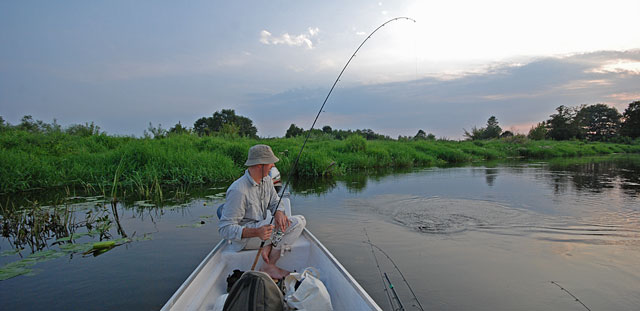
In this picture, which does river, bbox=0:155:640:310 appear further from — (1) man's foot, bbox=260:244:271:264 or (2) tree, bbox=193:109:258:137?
(2) tree, bbox=193:109:258:137

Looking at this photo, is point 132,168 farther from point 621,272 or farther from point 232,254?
point 621,272

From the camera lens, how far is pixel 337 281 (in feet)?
7.86

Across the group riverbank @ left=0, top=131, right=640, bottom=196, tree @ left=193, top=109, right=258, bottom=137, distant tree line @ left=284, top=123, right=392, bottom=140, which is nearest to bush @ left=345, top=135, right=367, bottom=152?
riverbank @ left=0, top=131, right=640, bottom=196

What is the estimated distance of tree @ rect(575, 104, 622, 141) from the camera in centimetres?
3759

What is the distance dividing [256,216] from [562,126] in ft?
144

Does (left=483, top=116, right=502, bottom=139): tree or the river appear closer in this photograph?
the river

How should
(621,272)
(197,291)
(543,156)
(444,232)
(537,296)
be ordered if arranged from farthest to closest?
(543,156)
(444,232)
(621,272)
(537,296)
(197,291)

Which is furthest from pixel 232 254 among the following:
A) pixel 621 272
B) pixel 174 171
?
pixel 174 171

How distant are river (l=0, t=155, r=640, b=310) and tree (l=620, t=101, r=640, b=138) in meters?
39.9

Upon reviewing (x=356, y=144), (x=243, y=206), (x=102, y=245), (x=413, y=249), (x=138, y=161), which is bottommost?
(x=413, y=249)

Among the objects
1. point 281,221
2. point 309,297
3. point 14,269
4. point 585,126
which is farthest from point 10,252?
point 585,126

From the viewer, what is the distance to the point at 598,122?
4078 centimetres

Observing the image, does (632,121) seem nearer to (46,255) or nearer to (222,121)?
(222,121)

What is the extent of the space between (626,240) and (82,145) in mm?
15410
